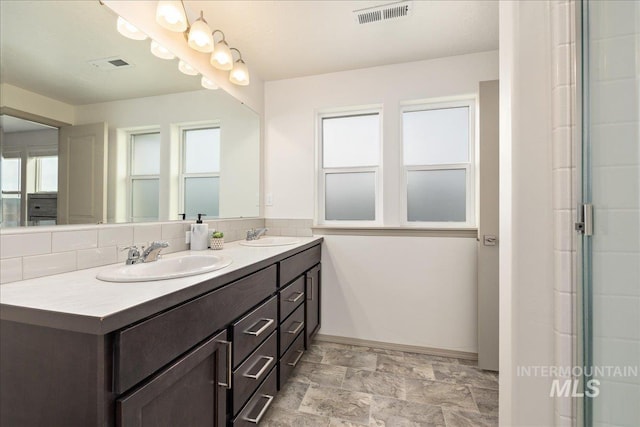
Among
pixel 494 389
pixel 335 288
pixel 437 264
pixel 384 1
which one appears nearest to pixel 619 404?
pixel 494 389

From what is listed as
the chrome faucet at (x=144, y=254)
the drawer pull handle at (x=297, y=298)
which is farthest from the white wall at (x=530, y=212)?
the chrome faucet at (x=144, y=254)

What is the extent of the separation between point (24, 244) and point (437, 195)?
96.7 inches

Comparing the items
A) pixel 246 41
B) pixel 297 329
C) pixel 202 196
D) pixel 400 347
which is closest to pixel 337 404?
pixel 297 329

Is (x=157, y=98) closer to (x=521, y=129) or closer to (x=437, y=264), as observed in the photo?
(x=521, y=129)

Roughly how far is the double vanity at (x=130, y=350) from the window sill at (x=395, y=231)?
1232 mm

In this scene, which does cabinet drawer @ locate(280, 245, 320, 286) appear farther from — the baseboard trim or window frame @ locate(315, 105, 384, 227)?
the baseboard trim

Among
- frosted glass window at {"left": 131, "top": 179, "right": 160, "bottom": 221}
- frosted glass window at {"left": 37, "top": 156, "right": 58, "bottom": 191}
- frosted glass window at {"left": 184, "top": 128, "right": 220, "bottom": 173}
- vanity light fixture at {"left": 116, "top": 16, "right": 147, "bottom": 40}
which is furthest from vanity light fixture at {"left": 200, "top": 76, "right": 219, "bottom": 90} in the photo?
frosted glass window at {"left": 37, "top": 156, "right": 58, "bottom": 191}

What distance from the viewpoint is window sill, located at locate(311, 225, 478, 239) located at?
2107mm

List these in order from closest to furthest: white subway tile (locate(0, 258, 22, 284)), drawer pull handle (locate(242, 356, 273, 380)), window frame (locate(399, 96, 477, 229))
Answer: white subway tile (locate(0, 258, 22, 284)) → drawer pull handle (locate(242, 356, 273, 380)) → window frame (locate(399, 96, 477, 229))

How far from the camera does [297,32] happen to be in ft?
6.24

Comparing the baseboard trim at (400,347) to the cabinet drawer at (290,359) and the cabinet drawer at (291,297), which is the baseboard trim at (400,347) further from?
the cabinet drawer at (291,297)

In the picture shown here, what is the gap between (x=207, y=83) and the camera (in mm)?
1807

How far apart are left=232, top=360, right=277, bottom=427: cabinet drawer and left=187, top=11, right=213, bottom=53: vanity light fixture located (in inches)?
73.3

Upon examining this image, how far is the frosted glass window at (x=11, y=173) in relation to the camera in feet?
2.80
